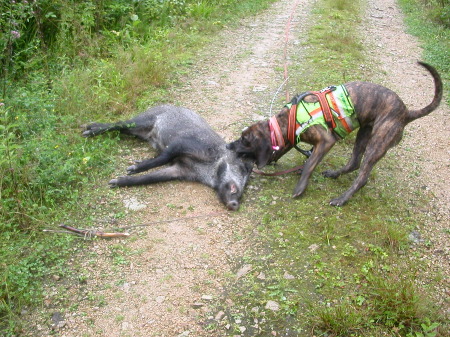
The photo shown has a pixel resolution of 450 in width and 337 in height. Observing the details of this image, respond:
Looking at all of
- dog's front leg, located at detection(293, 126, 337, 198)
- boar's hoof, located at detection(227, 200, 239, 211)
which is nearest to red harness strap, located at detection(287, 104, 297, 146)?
dog's front leg, located at detection(293, 126, 337, 198)

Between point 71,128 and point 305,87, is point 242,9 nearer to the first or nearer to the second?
point 305,87

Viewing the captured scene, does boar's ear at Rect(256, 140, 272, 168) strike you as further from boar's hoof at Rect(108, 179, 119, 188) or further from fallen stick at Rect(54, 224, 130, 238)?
fallen stick at Rect(54, 224, 130, 238)

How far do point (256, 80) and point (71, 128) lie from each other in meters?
3.39

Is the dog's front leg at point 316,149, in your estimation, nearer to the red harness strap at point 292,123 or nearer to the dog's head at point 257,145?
the red harness strap at point 292,123

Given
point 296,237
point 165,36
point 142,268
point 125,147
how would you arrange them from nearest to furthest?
point 142,268
point 296,237
point 125,147
point 165,36

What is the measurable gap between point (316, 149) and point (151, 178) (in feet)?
5.97

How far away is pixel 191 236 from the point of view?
391 centimetres

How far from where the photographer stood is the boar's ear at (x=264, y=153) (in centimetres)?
460

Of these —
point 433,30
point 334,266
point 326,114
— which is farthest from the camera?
point 433,30

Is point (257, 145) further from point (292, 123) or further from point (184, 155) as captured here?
point (184, 155)

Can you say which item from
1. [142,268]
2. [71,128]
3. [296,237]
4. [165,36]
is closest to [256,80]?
[165,36]

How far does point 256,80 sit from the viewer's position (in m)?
7.30

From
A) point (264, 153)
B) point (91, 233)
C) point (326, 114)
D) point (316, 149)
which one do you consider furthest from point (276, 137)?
point (91, 233)

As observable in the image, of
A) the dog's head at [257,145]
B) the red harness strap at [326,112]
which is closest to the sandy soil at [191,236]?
the dog's head at [257,145]
